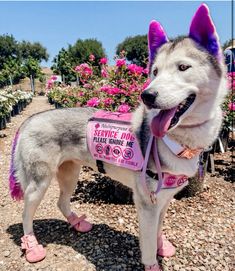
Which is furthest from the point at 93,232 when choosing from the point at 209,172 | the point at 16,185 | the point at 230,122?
the point at 230,122

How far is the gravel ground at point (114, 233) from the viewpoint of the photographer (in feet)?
9.89

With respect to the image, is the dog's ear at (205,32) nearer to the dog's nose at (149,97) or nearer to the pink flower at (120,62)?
the dog's nose at (149,97)

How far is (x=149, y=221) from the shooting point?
8.15ft

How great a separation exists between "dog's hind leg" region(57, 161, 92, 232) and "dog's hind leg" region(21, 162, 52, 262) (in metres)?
0.42

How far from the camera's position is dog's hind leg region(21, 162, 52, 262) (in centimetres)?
292

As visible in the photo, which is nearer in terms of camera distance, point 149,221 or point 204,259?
point 149,221

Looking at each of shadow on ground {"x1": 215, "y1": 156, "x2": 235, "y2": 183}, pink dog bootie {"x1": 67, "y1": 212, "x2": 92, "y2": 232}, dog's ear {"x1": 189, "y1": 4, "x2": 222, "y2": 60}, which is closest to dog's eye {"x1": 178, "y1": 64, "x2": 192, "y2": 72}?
dog's ear {"x1": 189, "y1": 4, "x2": 222, "y2": 60}

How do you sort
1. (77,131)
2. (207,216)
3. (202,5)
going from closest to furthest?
(202,5) < (77,131) < (207,216)

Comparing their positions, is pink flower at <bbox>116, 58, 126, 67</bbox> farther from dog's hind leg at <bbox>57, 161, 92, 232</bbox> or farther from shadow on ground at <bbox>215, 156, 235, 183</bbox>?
shadow on ground at <bbox>215, 156, 235, 183</bbox>

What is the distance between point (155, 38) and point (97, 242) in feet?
7.11

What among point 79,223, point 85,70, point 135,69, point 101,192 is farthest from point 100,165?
point 85,70

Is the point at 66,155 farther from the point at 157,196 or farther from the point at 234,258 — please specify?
the point at 234,258

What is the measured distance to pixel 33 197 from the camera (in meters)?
3.00

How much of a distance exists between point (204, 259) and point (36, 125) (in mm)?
2080
